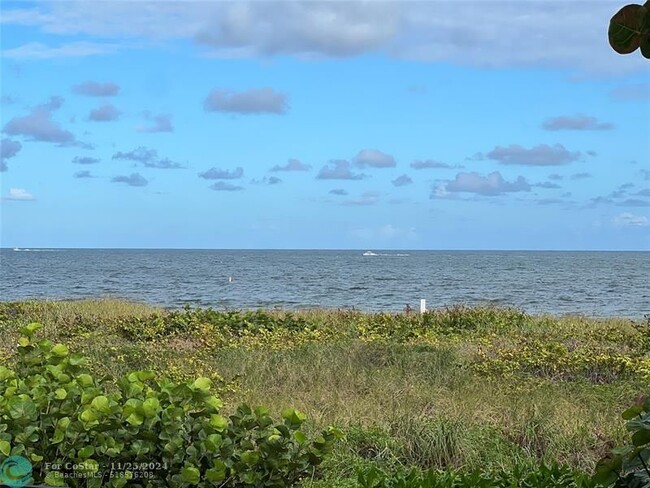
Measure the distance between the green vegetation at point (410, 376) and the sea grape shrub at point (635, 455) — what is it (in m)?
0.02

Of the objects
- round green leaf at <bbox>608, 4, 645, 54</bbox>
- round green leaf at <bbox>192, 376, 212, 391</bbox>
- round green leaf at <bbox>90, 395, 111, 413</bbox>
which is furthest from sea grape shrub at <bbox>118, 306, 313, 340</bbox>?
round green leaf at <bbox>608, 4, 645, 54</bbox>

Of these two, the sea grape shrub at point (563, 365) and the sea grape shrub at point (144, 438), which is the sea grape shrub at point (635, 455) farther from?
the sea grape shrub at point (563, 365)

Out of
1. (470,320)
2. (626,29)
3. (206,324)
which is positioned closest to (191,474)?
(626,29)

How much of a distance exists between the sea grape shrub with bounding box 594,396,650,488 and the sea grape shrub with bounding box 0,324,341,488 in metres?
1.40

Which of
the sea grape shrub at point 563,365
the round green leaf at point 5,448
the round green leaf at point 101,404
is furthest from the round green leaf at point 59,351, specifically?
the sea grape shrub at point 563,365

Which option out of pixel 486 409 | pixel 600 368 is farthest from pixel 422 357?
pixel 486 409

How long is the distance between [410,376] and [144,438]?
5.67 meters

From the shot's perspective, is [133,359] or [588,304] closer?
[133,359]

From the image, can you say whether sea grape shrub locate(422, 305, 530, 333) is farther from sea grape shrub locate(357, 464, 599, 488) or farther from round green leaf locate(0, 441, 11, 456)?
round green leaf locate(0, 441, 11, 456)

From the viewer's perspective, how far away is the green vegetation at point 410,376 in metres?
4.96

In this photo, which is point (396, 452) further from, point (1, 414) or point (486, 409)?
point (1, 414)

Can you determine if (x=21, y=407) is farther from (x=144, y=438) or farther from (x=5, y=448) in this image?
(x=144, y=438)

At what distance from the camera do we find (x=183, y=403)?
350 centimetres

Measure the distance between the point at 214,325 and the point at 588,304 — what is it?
96.6ft
